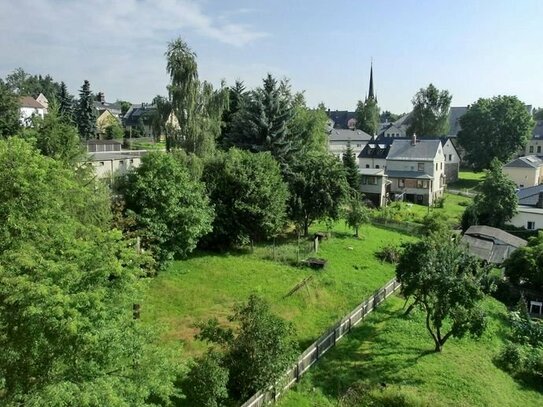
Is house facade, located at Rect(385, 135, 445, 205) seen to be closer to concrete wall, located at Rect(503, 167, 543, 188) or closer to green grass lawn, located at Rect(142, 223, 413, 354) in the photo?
concrete wall, located at Rect(503, 167, 543, 188)

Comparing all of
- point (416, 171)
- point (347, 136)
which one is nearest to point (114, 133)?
point (347, 136)

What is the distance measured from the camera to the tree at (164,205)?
23922 mm

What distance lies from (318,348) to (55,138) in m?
13.6

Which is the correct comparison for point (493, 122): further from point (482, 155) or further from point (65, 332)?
point (65, 332)

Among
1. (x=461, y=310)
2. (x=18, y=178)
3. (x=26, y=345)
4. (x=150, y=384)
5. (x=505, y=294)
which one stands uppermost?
(x=18, y=178)

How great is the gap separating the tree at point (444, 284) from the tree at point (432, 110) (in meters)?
61.9

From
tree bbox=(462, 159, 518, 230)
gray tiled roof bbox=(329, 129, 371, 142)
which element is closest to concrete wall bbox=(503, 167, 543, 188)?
tree bbox=(462, 159, 518, 230)

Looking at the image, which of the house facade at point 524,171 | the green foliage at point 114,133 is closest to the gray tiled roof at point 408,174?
the house facade at point 524,171

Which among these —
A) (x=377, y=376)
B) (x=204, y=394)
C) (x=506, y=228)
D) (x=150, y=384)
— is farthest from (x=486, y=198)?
(x=150, y=384)

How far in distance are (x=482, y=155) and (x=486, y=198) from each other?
28.5m

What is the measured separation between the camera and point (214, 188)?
94.8ft

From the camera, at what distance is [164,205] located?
79.5ft

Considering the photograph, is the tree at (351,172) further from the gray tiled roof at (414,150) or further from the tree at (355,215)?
the gray tiled roof at (414,150)

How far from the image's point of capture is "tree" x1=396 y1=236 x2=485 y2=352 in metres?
18.3
